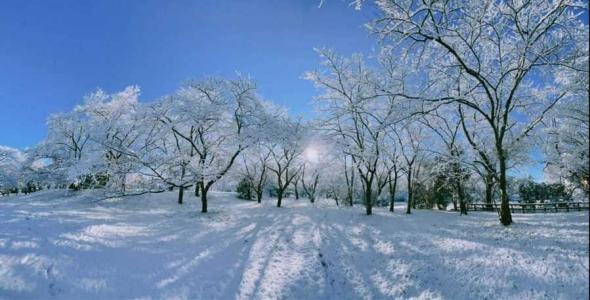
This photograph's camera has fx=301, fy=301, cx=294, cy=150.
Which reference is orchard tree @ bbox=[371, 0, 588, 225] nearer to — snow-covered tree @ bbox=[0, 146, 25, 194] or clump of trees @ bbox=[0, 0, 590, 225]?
clump of trees @ bbox=[0, 0, 590, 225]

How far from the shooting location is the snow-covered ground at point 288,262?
8.38 m

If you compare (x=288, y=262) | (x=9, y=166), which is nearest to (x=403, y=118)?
(x=288, y=262)

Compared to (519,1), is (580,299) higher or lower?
lower

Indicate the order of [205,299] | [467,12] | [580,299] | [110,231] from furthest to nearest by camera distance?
[110,231], [467,12], [205,299], [580,299]

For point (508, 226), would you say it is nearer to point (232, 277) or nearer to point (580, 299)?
point (580, 299)

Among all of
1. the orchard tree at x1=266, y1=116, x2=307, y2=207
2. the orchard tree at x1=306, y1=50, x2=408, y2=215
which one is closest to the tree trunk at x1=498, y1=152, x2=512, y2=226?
the orchard tree at x1=306, y1=50, x2=408, y2=215

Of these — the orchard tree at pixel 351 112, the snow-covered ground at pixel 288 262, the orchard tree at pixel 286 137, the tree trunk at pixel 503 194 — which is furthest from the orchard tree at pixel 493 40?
the orchard tree at pixel 286 137

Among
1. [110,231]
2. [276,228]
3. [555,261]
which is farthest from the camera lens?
[276,228]

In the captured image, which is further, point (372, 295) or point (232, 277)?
point (232, 277)

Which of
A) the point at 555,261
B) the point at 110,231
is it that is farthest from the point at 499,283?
the point at 110,231

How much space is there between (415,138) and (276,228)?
52.4ft

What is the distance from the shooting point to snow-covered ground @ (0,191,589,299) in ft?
27.5

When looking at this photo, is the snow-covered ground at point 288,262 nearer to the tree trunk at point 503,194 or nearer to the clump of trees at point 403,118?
the tree trunk at point 503,194

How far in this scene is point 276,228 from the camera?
17891 mm
